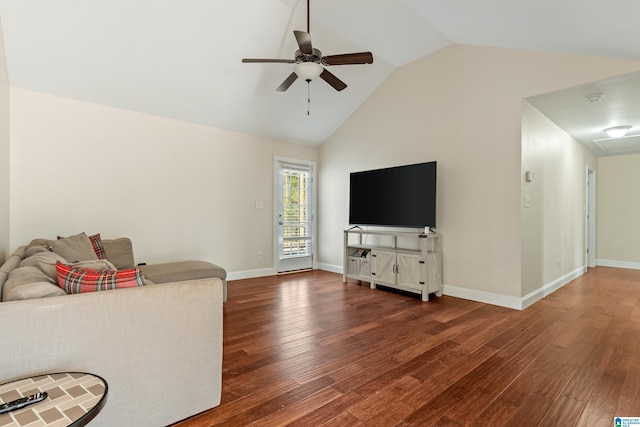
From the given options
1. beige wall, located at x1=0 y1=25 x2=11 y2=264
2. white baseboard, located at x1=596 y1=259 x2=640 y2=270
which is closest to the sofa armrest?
beige wall, located at x1=0 y1=25 x2=11 y2=264

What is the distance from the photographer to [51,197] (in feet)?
11.7

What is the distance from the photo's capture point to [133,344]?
4.89 feet

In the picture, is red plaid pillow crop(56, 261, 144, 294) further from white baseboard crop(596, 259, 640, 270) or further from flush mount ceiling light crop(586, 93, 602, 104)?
white baseboard crop(596, 259, 640, 270)

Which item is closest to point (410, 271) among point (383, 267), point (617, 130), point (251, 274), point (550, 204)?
point (383, 267)

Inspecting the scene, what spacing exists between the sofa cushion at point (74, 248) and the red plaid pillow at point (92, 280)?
157 cm

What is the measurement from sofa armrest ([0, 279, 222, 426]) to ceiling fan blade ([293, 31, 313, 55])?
2228 mm

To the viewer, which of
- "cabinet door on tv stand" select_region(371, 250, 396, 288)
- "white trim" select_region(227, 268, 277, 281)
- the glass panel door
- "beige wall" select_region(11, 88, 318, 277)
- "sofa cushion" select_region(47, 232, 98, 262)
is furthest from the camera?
the glass panel door

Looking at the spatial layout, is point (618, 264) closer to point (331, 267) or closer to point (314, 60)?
point (331, 267)

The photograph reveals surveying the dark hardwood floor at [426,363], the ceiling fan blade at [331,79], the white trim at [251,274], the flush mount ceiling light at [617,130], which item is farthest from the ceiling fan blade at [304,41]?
the flush mount ceiling light at [617,130]

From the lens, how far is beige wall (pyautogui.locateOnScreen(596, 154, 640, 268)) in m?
6.30

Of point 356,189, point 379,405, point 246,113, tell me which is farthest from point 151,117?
point 379,405

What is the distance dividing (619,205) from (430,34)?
5.91m

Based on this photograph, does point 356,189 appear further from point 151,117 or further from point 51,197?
point 51,197

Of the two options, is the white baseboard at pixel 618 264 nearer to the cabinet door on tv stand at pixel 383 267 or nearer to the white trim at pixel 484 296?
the white trim at pixel 484 296
